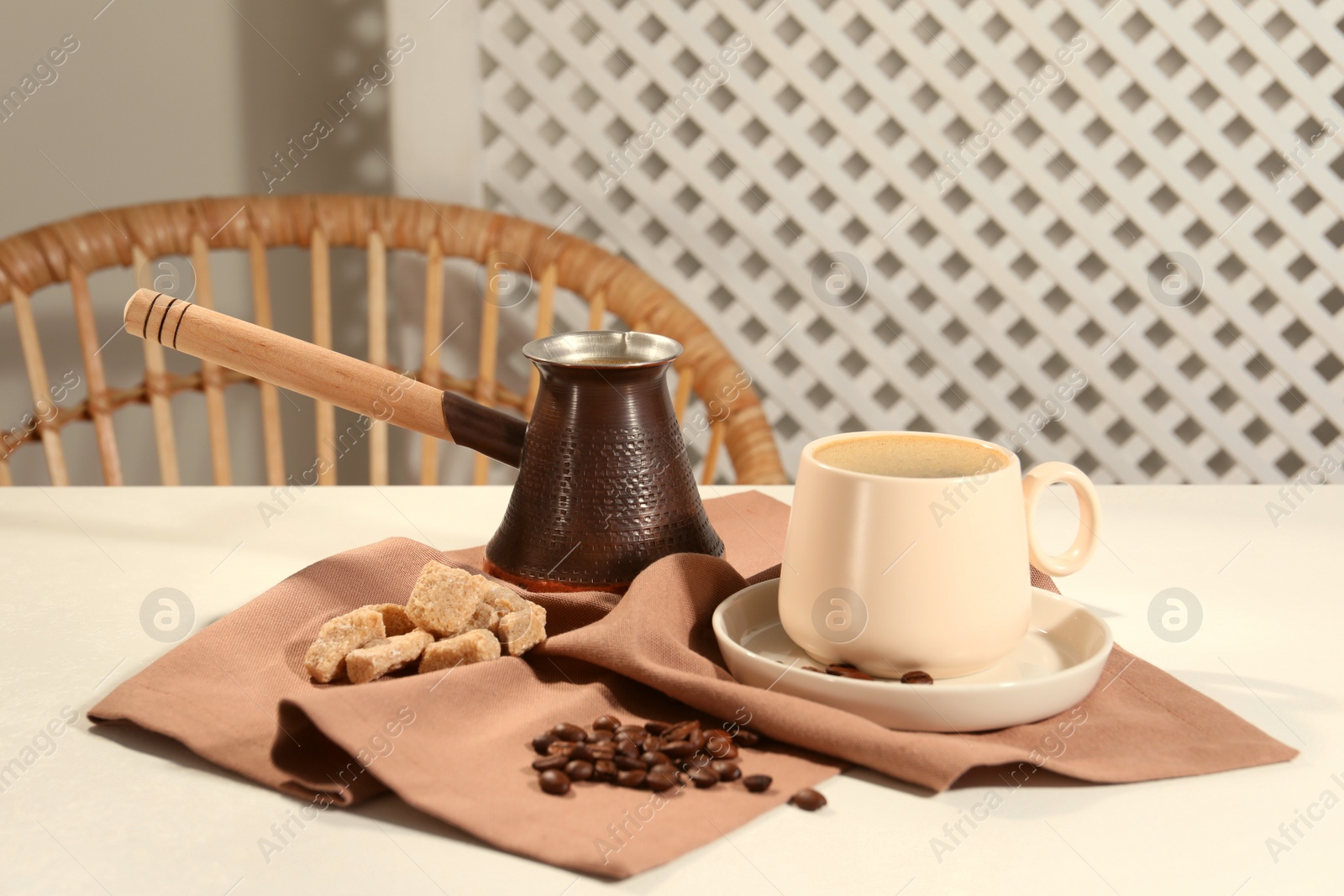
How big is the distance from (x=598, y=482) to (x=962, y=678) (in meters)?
0.19

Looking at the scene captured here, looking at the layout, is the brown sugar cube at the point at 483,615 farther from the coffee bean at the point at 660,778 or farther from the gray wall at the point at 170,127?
the gray wall at the point at 170,127

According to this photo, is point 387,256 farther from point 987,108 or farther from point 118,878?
point 118,878

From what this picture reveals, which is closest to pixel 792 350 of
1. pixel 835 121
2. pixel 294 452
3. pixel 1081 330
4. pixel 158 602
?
pixel 835 121

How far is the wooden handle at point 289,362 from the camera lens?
62 cm

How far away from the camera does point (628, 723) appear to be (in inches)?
19.4

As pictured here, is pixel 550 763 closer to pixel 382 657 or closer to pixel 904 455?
pixel 382 657

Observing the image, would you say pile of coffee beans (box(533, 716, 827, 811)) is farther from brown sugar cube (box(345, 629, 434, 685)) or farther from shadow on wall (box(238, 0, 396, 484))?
shadow on wall (box(238, 0, 396, 484))

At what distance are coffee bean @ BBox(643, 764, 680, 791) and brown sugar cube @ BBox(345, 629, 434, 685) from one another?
14 centimetres

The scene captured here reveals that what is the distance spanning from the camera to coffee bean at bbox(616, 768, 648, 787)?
0.43 meters

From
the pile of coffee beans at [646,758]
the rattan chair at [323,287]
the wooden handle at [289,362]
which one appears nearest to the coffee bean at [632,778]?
the pile of coffee beans at [646,758]

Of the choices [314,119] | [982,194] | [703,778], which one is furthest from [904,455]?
[314,119]

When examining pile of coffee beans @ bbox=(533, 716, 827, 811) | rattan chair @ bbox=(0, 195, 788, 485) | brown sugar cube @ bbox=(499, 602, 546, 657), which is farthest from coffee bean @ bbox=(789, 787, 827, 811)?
rattan chair @ bbox=(0, 195, 788, 485)

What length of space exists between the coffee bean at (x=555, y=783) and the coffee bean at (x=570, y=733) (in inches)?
1.1

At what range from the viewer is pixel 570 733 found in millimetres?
460
